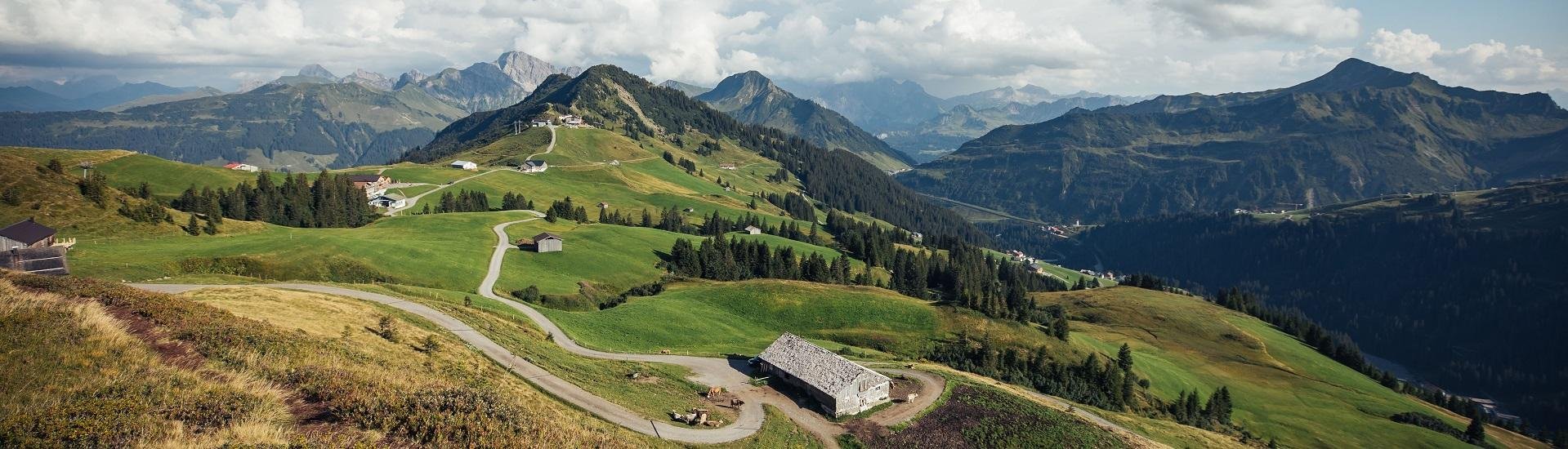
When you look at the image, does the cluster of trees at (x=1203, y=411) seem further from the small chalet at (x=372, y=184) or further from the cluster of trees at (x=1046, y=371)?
the small chalet at (x=372, y=184)

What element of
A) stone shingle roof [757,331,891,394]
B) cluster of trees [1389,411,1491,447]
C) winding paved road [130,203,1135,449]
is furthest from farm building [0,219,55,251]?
cluster of trees [1389,411,1491,447]

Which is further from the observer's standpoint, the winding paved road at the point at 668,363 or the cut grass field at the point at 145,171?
the cut grass field at the point at 145,171

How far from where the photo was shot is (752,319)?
92.4 meters

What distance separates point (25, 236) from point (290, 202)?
65711 millimetres

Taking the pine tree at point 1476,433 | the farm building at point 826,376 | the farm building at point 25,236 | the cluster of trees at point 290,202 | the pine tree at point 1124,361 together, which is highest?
the farm building at point 25,236

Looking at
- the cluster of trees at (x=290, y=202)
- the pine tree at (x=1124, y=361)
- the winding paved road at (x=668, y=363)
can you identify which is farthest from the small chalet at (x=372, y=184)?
the pine tree at (x=1124, y=361)

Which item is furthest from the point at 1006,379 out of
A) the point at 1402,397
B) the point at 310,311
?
the point at 1402,397

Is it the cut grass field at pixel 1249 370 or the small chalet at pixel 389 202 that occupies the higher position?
the small chalet at pixel 389 202

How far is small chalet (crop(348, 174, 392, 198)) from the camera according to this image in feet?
524

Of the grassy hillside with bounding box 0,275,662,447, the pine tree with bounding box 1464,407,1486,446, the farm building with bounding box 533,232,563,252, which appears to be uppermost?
the grassy hillside with bounding box 0,275,662,447

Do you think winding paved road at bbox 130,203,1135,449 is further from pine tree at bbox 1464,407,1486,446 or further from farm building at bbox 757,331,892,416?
pine tree at bbox 1464,407,1486,446

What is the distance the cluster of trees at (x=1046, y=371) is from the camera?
268 ft

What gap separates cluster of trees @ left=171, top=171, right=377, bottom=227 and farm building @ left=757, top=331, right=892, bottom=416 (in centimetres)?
10412

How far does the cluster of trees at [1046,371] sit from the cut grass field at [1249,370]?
12.6 m
